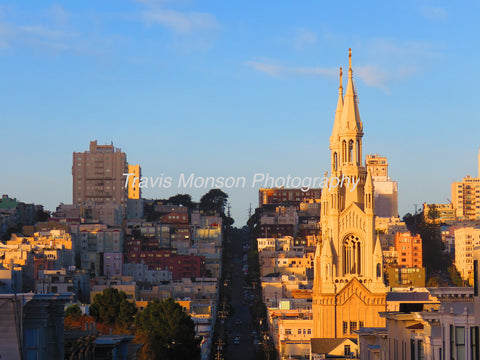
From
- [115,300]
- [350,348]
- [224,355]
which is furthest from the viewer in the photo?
[224,355]

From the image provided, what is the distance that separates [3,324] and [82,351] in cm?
976

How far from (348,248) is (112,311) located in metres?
24.4

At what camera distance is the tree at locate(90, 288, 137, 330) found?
114 m

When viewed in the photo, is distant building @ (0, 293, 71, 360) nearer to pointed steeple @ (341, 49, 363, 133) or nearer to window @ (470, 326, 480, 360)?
window @ (470, 326, 480, 360)

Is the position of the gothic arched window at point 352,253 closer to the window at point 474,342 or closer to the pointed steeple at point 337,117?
the pointed steeple at point 337,117

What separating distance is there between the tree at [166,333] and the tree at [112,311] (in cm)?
218

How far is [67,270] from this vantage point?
655ft

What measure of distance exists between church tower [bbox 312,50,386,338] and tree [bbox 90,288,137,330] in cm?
1907

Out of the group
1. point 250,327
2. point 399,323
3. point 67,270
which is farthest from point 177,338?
point 67,270

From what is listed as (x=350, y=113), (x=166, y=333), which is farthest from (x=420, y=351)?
(x=166, y=333)

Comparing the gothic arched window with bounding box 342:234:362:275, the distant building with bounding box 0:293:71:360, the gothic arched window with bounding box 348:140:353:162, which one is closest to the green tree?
the gothic arched window with bounding box 342:234:362:275

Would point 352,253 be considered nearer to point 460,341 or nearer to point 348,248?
point 348,248

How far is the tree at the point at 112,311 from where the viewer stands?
113562 millimetres

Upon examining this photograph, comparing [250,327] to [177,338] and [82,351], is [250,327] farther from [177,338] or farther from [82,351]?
[82,351]
